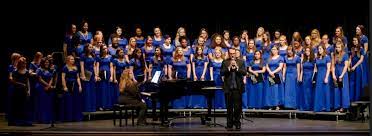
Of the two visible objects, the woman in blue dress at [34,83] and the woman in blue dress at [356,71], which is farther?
the woman in blue dress at [356,71]

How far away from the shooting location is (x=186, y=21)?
14023 mm

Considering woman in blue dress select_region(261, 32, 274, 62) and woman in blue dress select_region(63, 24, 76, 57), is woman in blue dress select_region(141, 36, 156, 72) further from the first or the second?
woman in blue dress select_region(261, 32, 274, 62)

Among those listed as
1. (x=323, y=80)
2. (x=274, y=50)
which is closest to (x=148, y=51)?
(x=274, y=50)

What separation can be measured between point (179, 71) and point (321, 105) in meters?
2.92

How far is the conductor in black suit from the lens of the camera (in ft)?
30.8

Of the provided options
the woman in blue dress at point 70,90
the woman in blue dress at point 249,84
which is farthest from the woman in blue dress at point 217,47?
the woman in blue dress at point 70,90

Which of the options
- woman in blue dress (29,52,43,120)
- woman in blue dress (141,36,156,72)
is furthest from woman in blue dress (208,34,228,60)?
woman in blue dress (29,52,43,120)

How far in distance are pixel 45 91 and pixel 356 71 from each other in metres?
5.92

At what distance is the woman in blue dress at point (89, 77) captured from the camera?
38.4 ft

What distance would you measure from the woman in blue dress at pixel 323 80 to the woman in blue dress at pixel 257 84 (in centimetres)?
116

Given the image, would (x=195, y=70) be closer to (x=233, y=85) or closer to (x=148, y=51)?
(x=148, y=51)

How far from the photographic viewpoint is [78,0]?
13.5m

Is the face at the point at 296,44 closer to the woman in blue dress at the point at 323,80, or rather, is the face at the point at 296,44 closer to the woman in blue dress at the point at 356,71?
the woman in blue dress at the point at 323,80

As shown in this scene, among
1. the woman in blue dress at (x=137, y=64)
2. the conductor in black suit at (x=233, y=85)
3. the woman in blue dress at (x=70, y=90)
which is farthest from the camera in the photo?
the woman in blue dress at (x=137, y=64)
